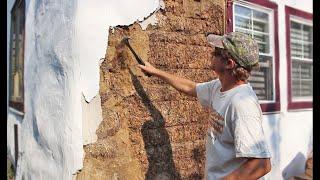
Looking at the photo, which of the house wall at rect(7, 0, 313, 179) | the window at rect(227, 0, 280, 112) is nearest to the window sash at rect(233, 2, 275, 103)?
the window at rect(227, 0, 280, 112)

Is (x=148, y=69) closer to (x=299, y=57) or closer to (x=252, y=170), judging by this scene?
(x=252, y=170)

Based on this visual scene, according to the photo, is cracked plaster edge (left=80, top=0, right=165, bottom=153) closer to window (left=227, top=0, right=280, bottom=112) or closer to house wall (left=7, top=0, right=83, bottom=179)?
house wall (left=7, top=0, right=83, bottom=179)

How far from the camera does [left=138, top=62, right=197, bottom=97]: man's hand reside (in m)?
3.29

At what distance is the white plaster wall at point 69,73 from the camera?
2896 millimetres

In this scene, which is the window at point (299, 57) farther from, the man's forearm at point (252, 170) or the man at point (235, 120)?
the man's forearm at point (252, 170)

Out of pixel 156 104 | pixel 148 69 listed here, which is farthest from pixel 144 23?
pixel 156 104

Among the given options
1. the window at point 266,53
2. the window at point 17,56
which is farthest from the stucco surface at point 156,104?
the window at point 17,56

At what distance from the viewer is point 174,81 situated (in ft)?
11.0

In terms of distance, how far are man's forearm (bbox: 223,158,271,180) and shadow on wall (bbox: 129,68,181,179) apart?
104cm

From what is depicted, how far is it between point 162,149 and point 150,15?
123cm

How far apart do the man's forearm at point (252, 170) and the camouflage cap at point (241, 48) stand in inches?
26.9

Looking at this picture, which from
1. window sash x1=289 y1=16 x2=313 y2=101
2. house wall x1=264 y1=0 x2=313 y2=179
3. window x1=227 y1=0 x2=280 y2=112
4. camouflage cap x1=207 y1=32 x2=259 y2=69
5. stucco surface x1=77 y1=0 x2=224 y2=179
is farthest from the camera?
window sash x1=289 y1=16 x2=313 y2=101
